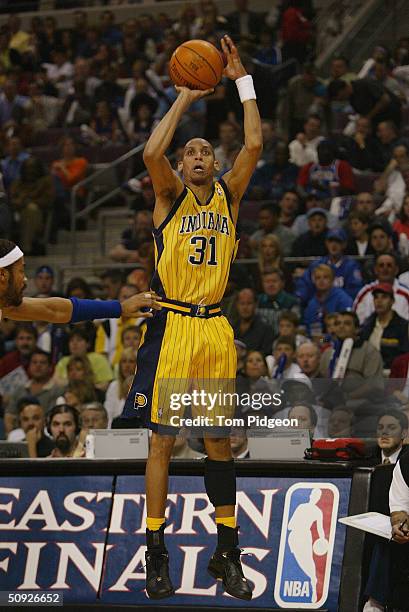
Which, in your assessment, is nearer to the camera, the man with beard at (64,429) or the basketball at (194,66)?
the basketball at (194,66)

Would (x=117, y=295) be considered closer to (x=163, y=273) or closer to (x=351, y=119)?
(x=351, y=119)

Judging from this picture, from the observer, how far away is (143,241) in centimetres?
1448

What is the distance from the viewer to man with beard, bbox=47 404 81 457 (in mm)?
9984

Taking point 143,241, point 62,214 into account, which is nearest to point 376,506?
point 143,241

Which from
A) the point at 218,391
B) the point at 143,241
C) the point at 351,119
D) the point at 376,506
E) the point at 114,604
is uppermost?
the point at 351,119

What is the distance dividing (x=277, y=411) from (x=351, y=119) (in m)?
6.88

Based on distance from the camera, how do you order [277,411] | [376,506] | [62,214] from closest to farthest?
[376,506] → [277,411] → [62,214]

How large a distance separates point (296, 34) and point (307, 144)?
2630mm

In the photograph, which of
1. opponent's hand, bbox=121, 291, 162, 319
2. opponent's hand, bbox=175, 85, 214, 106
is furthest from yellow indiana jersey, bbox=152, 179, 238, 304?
opponent's hand, bbox=175, 85, 214, 106

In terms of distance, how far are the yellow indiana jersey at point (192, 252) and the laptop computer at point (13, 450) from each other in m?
2.46

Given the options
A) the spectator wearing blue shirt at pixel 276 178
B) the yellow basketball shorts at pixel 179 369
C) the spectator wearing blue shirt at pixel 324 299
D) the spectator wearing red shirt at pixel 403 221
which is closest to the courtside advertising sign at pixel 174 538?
the yellow basketball shorts at pixel 179 369

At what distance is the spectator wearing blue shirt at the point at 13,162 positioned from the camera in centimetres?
1714

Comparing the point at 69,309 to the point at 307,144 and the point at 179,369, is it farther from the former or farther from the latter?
the point at 307,144

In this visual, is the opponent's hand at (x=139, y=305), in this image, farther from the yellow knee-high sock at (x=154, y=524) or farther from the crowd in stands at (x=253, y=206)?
the crowd in stands at (x=253, y=206)
